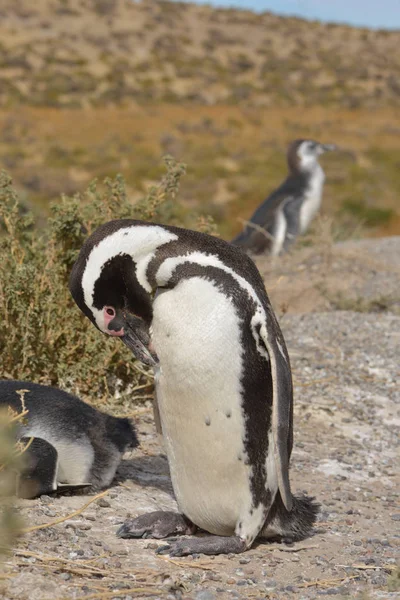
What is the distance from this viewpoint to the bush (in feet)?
17.9

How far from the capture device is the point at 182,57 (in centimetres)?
5409

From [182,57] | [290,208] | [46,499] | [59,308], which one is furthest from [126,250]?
[182,57]

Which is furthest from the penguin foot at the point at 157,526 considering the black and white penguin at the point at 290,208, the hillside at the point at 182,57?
the hillside at the point at 182,57

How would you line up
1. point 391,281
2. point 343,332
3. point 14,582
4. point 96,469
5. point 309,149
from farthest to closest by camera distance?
point 309,149 < point 391,281 < point 343,332 < point 96,469 < point 14,582

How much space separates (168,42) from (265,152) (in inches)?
1018

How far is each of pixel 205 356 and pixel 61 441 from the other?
2.82ft

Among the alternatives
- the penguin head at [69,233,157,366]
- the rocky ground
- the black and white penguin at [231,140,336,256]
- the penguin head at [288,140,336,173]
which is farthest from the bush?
the penguin head at [288,140,336,173]

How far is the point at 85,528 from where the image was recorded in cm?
390

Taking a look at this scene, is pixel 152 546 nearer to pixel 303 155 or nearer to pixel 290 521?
pixel 290 521

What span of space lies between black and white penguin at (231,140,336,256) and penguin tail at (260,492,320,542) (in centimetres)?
801

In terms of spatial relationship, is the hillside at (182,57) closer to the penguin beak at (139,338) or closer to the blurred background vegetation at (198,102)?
the blurred background vegetation at (198,102)

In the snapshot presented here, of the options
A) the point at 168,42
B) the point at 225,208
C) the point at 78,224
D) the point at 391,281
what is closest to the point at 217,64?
the point at 168,42

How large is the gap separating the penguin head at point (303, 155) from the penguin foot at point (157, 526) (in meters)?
11.4

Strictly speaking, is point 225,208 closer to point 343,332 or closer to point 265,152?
point 265,152
